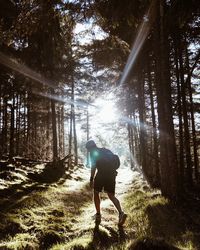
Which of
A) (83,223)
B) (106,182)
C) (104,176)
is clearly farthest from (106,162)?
(83,223)

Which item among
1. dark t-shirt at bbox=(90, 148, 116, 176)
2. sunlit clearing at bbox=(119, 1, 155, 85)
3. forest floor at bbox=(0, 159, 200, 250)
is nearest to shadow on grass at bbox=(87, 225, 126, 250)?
forest floor at bbox=(0, 159, 200, 250)

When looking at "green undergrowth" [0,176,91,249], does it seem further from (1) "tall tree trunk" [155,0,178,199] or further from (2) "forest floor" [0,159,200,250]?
→ (1) "tall tree trunk" [155,0,178,199]

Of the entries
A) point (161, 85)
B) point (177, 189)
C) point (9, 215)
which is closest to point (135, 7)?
point (161, 85)

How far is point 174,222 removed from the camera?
6547mm

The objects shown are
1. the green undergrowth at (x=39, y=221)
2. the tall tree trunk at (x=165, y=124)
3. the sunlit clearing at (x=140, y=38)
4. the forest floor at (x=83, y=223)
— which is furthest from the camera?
the sunlit clearing at (x=140, y=38)

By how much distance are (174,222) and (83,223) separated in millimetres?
2323

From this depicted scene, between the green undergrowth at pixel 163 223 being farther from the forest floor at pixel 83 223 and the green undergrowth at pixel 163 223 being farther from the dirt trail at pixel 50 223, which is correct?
the dirt trail at pixel 50 223

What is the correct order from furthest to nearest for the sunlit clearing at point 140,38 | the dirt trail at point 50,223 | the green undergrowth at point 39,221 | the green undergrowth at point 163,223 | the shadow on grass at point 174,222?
the sunlit clearing at point 140,38 → the shadow on grass at point 174,222 → the green undergrowth at point 39,221 → the dirt trail at point 50,223 → the green undergrowth at point 163,223

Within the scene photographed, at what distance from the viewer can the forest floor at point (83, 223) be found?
477cm

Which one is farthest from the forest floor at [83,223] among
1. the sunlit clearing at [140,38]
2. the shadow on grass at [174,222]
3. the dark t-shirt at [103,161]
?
the sunlit clearing at [140,38]

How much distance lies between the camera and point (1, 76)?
15555 mm

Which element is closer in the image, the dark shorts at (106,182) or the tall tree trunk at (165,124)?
the dark shorts at (106,182)

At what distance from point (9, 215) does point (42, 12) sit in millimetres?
6353

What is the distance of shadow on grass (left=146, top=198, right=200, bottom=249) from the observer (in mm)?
5332
